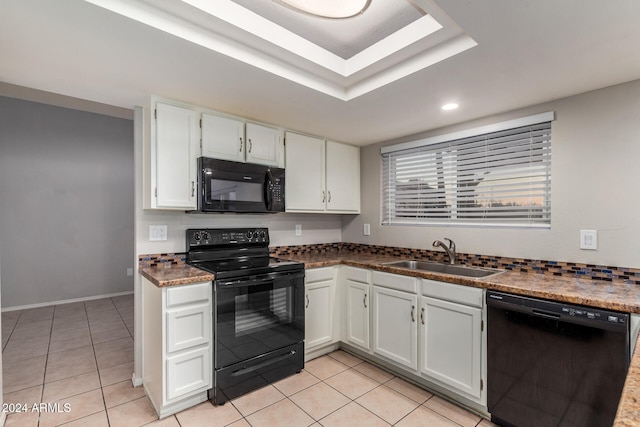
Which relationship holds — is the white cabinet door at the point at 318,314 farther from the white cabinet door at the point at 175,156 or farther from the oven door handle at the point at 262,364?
the white cabinet door at the point at 175,156

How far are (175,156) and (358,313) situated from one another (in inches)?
77.0

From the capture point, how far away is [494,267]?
2477 millimetres

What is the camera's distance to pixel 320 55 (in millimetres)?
1887

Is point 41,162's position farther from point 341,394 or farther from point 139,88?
point 341,394

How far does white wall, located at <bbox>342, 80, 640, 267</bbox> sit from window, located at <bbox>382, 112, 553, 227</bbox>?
0.08 metres

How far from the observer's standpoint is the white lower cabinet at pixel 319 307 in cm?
268

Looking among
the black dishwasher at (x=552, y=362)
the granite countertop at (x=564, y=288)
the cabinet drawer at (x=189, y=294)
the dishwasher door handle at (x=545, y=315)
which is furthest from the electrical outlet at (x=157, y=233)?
the dishwasher door handle at (x=545, y=315)

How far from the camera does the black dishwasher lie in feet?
4.87

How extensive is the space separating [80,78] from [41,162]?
310 centimetres

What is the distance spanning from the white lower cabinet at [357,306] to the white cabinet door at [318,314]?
0.50 feet

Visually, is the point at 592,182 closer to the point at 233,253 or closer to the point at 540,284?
the point at 540,284

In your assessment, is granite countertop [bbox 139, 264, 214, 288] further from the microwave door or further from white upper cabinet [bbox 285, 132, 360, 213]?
white upper cabinet [bbox 285, 132, 360, 213]

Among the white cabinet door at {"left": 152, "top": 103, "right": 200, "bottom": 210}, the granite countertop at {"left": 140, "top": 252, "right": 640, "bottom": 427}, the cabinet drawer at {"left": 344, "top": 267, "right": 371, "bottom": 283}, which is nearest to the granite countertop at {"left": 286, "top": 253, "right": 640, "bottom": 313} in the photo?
the granite countertop at {"left": 140, "top": 252, "right": 640, "bottom": 427}

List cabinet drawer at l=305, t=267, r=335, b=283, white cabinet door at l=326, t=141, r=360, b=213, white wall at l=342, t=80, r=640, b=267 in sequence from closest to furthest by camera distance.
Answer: white wall at l=342, t=80, r=640, b=267
cabinet drawer at l=305, t=267, r=335, b=283
white cabinet door at l=326, t=141, r=360, b=213
